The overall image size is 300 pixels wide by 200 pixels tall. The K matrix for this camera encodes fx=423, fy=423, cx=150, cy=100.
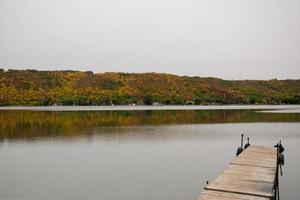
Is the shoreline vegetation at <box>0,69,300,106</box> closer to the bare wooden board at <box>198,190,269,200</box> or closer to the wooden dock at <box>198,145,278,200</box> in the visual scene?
the wooden dock at <box>198,145,278,200</box>

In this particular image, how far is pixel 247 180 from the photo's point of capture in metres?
16.7

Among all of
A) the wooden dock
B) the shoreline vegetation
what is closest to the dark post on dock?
the wooden dock

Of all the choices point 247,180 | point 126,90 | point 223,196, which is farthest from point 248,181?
point 126,90

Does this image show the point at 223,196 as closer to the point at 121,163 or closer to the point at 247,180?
the point at 247,180

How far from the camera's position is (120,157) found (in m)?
28.2

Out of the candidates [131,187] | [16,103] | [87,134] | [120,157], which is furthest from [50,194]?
[16,103]

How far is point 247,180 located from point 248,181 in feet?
0.62

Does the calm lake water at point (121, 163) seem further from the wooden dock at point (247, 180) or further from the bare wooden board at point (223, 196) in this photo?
the bare wooden board at point (223, 196)

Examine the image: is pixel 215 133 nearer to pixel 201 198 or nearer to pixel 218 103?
pixel 201 198

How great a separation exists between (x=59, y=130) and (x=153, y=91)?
103 metres

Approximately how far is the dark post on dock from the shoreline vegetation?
373 ft

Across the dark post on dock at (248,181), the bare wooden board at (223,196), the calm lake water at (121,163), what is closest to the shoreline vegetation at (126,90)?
the calm lake water at (121,163)

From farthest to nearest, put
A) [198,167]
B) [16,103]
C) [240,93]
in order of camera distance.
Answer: [240,93] → [16,103] → [198,167]

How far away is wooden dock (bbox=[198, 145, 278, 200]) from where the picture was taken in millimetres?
14258
